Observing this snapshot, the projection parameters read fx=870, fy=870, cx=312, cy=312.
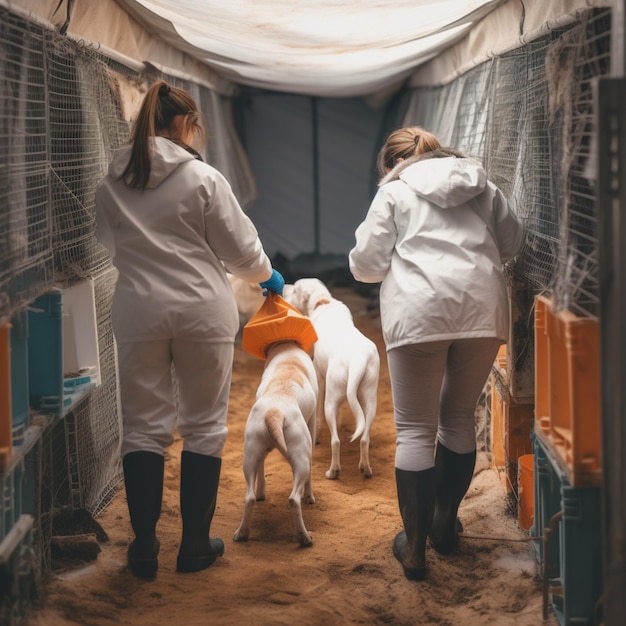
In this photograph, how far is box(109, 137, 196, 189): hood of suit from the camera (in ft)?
9.95

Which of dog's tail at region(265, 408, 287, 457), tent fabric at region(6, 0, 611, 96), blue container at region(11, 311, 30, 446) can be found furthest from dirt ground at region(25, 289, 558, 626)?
tent fabric at region(6, 0, 611, 96)

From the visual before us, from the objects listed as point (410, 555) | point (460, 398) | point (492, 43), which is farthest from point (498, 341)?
point (492, 43)

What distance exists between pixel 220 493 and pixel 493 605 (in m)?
1.67

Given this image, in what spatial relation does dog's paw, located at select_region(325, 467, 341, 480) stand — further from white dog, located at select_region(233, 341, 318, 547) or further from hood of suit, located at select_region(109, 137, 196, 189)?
hood of suit, located at select_region(109, 137, 196, 189)

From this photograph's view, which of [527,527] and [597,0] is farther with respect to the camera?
[527,527]

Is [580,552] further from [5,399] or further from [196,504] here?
[5,399]

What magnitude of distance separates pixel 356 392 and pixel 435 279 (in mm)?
1514

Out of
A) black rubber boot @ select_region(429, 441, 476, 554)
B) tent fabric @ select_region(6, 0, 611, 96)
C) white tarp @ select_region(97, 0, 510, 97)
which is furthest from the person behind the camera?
white tarp @ select_region(97, 0, 510, 97)

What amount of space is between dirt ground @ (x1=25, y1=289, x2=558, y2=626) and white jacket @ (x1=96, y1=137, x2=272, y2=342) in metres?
0.89

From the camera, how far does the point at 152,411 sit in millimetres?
3146

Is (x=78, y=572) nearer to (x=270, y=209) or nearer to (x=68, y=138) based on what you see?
(x=68, y=138)

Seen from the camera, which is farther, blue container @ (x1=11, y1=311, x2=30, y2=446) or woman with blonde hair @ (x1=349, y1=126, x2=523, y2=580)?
woman with blonde hair @ (x1=349, y1=126, x2=523, y2=580)

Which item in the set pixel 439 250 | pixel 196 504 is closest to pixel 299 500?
pixel 196 504

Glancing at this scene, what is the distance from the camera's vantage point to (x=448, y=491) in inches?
134
